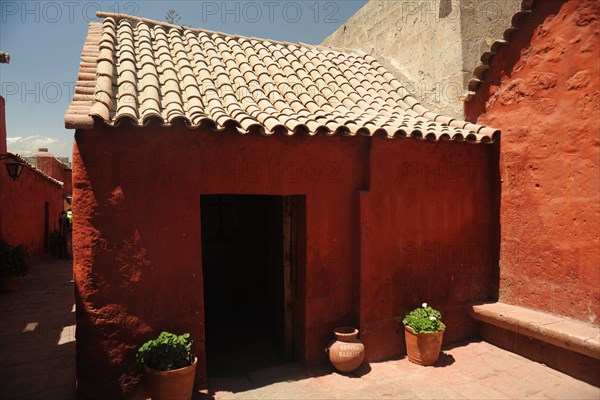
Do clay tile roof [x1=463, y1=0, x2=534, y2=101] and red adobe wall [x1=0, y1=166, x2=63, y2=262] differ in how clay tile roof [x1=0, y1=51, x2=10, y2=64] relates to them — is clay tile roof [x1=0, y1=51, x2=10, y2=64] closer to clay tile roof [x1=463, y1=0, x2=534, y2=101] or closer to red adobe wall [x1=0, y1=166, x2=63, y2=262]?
red adobe wall [x1=0, y1=166, x2=63, y2=262]

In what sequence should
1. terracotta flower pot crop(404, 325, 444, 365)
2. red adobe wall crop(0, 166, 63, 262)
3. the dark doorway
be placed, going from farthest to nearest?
the dark doorway → red adobe wall crop(0, 166, 63, 262) → terracotta flower pot crop(404, 325, 444, 365)

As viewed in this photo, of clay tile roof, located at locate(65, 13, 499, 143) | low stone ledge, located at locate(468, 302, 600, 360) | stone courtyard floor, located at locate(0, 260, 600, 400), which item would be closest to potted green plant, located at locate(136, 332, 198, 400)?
stone courtyard floor, located at locate(0, 260, 600, 400)

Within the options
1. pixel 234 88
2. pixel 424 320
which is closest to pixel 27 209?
pixel 234 88

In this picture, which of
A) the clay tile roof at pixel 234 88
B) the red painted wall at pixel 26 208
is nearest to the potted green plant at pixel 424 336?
the clay tile roof at pixel 234 88

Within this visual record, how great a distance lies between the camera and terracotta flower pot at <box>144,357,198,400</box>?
163 inches

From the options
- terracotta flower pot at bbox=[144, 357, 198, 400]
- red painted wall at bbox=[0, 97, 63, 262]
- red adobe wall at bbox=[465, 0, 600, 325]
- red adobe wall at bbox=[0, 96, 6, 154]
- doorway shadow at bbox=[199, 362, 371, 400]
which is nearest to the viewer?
terracotta flower pot at bbox=[144, 357, 198, 400]

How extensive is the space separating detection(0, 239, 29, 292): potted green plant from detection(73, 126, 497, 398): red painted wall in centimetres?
705

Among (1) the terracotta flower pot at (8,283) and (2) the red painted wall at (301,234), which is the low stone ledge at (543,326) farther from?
(1) the terracotta flower pot at (8,283)

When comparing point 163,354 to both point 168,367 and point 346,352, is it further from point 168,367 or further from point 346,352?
point 346,352

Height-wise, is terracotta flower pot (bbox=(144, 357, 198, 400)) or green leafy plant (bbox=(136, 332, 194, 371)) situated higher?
green leafy plant (bbox=(136, 332, 194, 371))

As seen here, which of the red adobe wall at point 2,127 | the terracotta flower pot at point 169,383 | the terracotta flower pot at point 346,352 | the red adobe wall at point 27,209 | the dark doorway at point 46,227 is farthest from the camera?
the dark doorway at point 46,227

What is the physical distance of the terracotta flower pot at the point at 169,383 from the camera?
13.5 feet

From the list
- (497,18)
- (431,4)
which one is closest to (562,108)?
(497,18)

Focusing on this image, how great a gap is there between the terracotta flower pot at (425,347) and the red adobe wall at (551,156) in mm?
1516
